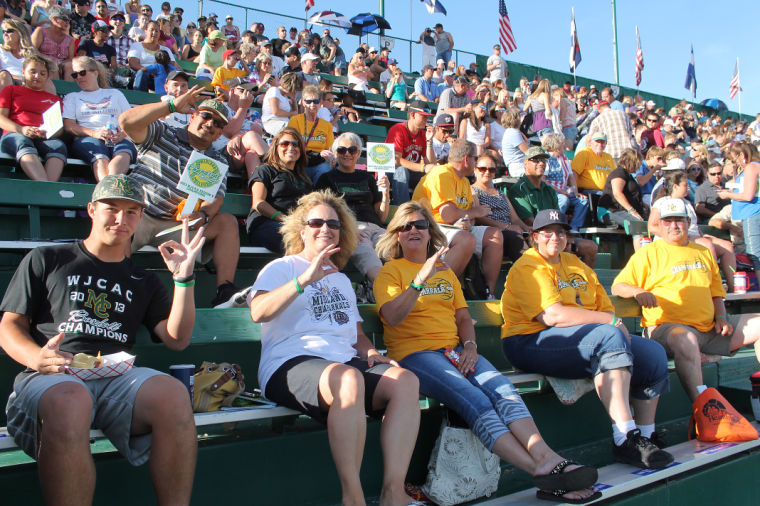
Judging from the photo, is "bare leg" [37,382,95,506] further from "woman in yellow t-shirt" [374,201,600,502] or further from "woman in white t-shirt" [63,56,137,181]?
"woman in white t-shirt" [63,56,137,181]

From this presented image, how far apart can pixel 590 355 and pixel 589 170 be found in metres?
5.10

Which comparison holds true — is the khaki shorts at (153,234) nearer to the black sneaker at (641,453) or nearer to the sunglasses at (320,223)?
the sunglasses at (320,223)

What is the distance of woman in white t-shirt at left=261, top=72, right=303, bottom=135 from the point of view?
6.86 m

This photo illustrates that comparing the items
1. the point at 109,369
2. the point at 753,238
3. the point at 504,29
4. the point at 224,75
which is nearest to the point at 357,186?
the point at 109,369

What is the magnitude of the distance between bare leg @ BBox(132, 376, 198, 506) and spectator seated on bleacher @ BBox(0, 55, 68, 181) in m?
2.99

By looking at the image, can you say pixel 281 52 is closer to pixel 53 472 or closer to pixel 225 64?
pixel 225 64

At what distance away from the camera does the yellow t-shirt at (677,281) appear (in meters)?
4.41

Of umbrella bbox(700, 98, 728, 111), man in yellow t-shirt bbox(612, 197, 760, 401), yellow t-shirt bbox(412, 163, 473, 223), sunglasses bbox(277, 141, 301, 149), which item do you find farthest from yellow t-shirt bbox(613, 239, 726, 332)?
umbrella bbox(700, 98, 728, 111)

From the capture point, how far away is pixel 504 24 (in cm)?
2002

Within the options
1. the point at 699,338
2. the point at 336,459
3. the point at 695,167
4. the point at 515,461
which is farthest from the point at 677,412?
the point at 695,167

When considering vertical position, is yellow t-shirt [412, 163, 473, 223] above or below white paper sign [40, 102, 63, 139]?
below

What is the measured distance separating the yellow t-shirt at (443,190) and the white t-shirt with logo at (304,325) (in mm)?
2415

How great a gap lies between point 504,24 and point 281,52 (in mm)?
10103

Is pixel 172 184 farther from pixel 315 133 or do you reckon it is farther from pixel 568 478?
pixel 568 478
